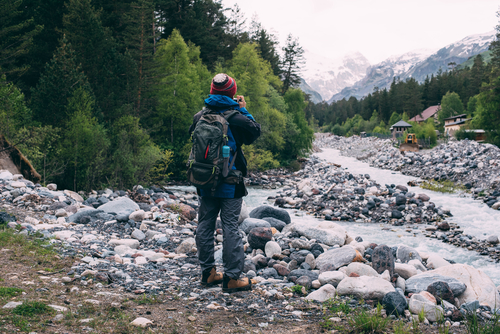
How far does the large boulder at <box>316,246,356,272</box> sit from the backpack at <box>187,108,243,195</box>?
252 cm

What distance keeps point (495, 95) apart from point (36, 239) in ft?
122

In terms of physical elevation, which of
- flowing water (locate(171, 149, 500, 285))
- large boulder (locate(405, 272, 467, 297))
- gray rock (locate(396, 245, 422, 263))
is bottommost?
flowing water (locate(171, 149, 500, 285))

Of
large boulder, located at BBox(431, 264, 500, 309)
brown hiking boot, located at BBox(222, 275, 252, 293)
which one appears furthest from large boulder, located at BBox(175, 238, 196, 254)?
large boulder, located at BBox(431, 264, 500, 309)

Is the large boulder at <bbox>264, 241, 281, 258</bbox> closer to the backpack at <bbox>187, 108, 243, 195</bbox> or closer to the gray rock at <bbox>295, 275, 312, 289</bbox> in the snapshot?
the gray rock at <bbox>295, 275, 312, 289</bbox>

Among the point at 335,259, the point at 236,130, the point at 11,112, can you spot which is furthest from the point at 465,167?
the point at 11,112

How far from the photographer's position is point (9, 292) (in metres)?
3.47

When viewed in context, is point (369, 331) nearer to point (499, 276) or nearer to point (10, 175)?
point (499, 276)

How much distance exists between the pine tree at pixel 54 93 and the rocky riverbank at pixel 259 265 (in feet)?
13.1

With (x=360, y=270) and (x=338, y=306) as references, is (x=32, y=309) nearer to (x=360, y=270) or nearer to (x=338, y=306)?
(x=338, y=306)

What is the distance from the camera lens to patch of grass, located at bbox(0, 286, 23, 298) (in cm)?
340

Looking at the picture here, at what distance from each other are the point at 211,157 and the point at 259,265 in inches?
105

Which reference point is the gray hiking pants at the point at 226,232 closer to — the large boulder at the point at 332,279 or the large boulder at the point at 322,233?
the large boulder at the point at 332,279

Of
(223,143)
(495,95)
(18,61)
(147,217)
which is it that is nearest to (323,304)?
(223,143)

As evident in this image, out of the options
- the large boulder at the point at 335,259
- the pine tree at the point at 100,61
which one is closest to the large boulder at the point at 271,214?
the large boulder at the point at 335,259
